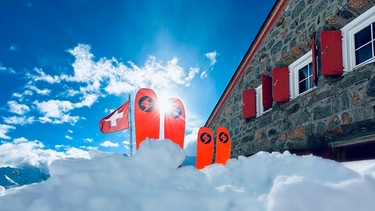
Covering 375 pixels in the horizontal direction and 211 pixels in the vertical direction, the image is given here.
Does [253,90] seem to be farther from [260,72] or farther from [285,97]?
[285,97]

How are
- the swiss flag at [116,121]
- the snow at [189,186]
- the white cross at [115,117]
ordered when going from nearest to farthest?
the snow at [189,186]
the swiss flag at [116,121]
the white cross at [115,117]

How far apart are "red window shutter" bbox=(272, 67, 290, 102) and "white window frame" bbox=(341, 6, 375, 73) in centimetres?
123

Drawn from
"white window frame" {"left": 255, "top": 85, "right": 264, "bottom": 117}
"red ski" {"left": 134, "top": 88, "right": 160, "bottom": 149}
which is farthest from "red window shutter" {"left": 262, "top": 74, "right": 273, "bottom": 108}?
"red ski" {"left": 134, "top": 88, "right": 160, "bottom": 149}

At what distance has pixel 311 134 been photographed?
14.1 ft

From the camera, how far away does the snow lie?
3.75ft

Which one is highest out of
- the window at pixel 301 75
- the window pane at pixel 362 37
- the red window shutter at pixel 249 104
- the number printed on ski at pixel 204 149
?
the window pane at pixel 362 37

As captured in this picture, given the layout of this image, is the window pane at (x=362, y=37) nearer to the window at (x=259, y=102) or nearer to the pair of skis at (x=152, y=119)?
the window at (x=259, y=102)

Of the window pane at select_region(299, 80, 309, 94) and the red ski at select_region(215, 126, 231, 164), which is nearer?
the window pane at select_region(299, 80, 309, 94)

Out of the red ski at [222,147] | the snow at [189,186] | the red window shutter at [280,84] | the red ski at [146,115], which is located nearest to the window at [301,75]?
the red window shutter at [280,84]

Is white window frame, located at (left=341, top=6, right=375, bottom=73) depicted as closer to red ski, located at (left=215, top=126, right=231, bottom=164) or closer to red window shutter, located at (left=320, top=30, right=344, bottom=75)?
red window shutter, located at (left=320, top=30, right=344, bottom=75)

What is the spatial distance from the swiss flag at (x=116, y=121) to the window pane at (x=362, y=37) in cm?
542

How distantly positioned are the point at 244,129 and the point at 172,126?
125 inches

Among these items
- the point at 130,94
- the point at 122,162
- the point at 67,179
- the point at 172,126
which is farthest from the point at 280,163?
the point at 130,94

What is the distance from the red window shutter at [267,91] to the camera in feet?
18.0
